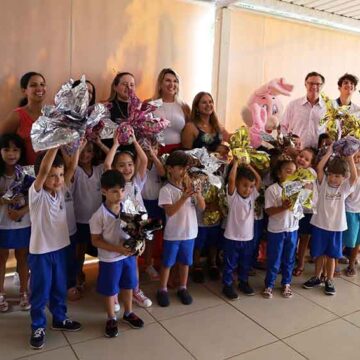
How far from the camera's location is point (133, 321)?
2.26 m

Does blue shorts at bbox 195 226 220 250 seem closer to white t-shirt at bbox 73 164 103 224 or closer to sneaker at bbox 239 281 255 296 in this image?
sneaker at bbox 239 281 255 296

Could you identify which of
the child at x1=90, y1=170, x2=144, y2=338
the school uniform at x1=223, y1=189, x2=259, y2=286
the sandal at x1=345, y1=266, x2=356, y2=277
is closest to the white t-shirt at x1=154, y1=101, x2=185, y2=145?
the school uniform at x1=223, y1=189, x2=259, y2=286

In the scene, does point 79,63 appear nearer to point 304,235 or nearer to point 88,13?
point 88,13

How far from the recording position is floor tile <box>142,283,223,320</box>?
7.98 feet

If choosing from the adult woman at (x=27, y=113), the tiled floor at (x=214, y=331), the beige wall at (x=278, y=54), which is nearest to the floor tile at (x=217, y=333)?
the tiled floor at (x=214, y=331)

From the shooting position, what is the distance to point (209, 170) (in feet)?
8.02

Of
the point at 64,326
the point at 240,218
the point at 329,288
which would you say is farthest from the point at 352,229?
the point at 64,326

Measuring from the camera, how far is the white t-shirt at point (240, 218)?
263 centimetres

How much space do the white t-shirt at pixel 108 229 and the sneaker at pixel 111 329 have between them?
37 centimetres

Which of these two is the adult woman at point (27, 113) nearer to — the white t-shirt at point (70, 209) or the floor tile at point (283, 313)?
the white t-shirt at point (70, 209)

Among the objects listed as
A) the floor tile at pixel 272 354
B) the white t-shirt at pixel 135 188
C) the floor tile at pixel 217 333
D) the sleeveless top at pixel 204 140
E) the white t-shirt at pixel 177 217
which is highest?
the sleeveless top at pixel 204 140

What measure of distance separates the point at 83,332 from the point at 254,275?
1430 millimetres

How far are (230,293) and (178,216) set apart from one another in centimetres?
67

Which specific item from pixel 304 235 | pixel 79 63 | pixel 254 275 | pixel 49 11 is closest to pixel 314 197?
pixel 304 235
